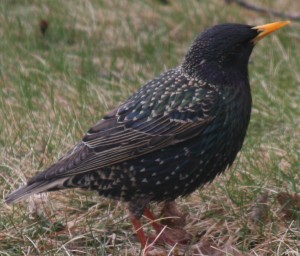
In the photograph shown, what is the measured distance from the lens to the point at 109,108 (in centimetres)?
606

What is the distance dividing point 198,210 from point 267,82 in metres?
1.79

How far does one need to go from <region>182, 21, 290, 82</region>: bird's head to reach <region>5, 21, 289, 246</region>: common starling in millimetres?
50

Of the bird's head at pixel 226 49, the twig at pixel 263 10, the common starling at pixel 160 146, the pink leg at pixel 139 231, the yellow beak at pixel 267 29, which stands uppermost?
the yellow beak at pixel 267 29

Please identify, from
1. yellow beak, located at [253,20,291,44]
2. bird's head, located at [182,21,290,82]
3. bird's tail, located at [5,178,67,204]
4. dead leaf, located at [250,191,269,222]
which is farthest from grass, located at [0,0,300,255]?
yellow beak, located at [253,20,291,44]

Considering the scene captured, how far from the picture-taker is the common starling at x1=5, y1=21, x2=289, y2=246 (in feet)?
15.1

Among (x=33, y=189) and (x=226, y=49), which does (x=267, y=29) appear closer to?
(x=226, y=49)

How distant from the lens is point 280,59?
6.96m

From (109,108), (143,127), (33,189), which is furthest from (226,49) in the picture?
(109,108)

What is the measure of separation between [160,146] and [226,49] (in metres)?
0.62

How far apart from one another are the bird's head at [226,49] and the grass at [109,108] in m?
0.59

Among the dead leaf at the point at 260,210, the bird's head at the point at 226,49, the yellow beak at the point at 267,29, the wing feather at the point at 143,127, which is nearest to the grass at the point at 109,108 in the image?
the dead leaf at the point at 260,210

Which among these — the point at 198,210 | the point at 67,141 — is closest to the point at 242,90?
the point at 198,210

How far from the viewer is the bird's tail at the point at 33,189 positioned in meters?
4.58

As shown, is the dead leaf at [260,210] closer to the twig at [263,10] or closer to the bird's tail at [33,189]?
the bird's tail at [33,189]
